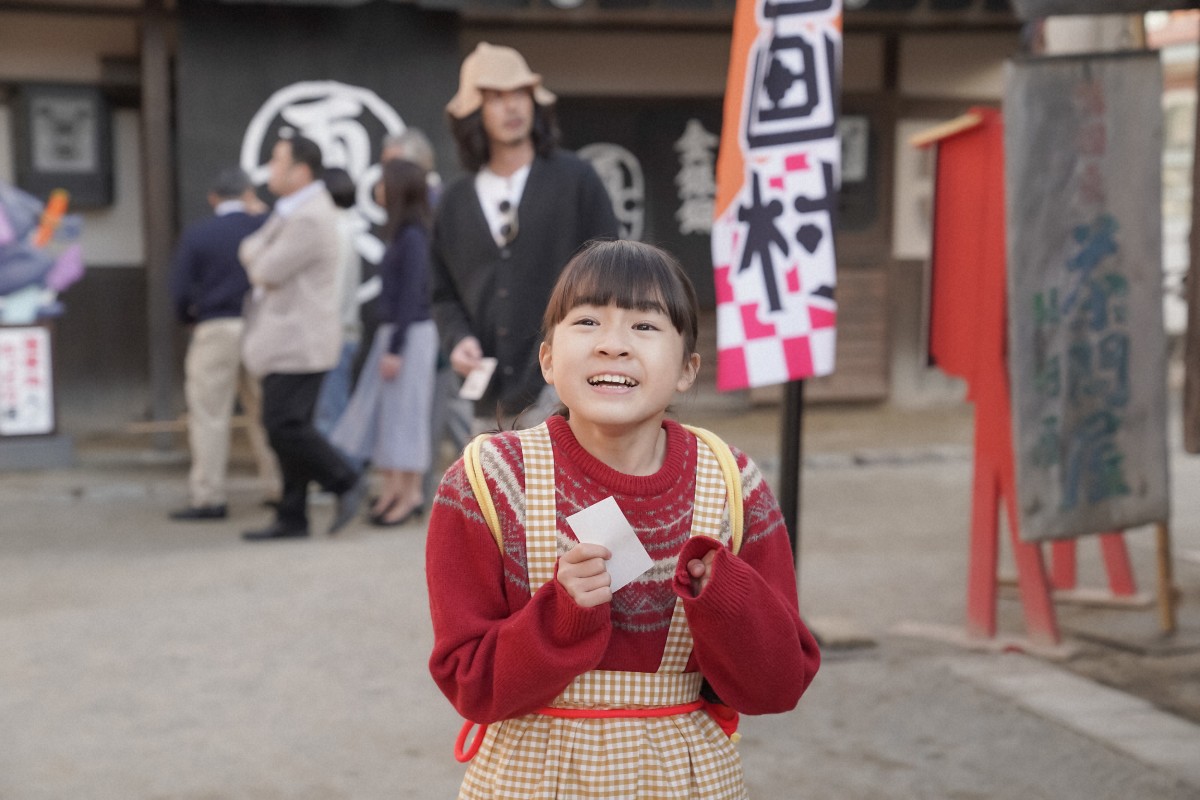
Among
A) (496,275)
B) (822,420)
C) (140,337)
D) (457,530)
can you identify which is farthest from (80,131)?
(457,530)

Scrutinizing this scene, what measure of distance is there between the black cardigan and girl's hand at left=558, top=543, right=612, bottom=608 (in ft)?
8.52

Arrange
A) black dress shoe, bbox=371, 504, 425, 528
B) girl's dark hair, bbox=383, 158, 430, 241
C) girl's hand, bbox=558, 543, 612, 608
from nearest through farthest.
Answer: girl's hand, bbox=558, 543, 612, 608, girl's dark hair, bbox=383, 158, 430, 241, black dress shoe, bbox=371, 504, 425, 528

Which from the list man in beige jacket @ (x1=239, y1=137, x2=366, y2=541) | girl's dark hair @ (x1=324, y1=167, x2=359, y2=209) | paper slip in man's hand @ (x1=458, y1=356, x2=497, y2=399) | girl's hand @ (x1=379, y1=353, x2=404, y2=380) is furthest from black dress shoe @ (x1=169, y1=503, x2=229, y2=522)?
paper slip in man's hand @ (x1=458, y1=356, x2=497, y2=399)

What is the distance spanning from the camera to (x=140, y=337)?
10.9 metres

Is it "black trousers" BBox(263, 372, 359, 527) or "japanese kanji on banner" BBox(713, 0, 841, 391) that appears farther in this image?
"black trousers" BBox(263, 372, 359, 527)

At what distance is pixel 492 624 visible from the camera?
1.84m

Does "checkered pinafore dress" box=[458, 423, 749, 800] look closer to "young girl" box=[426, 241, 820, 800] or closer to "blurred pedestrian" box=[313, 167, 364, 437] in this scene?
"young girl" box=[426, 241, 820, 800]

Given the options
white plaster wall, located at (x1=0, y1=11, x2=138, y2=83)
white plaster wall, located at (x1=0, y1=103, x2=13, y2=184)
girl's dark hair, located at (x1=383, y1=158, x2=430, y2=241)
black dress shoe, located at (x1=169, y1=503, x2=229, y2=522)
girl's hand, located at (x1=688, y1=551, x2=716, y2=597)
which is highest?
white plaster wall, located at (x1=0, y1=11, x2=138, y2=83)

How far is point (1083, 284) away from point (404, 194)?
342cm

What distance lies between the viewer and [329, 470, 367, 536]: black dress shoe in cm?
704

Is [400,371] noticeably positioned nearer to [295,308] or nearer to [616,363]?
[295,308]

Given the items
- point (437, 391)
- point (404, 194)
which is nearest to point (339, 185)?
point (404, 194)

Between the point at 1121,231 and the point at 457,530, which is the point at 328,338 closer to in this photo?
the point at 1121,231

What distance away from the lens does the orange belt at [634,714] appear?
1.89 metres
